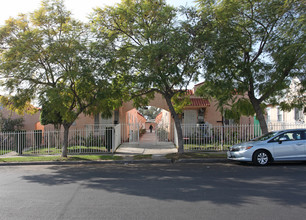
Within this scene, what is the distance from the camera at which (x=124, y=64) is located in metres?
12.0

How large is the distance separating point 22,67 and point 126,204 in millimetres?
8875

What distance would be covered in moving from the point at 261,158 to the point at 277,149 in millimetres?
715

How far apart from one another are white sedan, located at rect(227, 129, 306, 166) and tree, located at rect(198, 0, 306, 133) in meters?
2.34

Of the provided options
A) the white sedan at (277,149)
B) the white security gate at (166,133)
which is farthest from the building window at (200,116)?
the white sedan at (277,149)

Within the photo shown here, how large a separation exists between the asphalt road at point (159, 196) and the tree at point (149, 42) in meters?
4.56

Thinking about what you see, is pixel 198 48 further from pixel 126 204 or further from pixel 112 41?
pixel 126 204

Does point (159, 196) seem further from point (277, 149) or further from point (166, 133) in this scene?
point (166, 133)

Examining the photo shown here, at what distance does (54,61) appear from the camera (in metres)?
11.9

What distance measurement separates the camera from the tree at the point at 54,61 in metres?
11.6

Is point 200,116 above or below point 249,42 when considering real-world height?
below

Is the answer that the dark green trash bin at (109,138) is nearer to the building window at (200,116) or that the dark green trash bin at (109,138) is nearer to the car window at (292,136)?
the building window at (200,116)

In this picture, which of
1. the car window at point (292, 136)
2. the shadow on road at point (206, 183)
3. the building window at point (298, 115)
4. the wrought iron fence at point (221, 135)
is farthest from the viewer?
the building window at point (298, 115)

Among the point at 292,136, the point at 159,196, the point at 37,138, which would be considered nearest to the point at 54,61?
the point at 37,138

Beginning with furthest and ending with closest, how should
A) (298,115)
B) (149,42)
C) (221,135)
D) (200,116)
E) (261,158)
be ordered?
(200,116), (298,115), (221,135), (149,42), (261,158)
